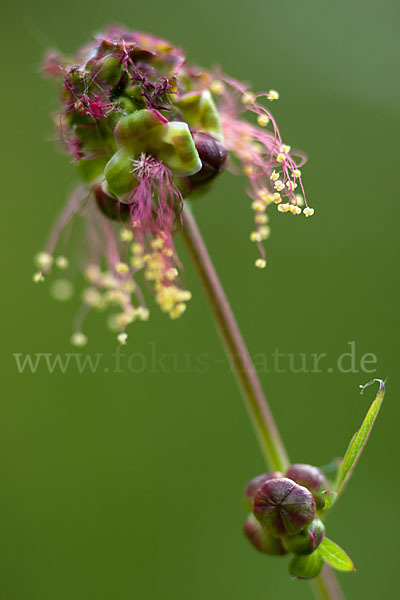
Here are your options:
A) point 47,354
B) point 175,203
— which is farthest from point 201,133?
point 47,354

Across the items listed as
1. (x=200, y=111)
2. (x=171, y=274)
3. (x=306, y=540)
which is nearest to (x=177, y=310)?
(x=171, y=274)

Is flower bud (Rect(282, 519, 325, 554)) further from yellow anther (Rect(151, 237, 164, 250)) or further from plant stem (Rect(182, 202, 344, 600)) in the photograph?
yellow anther (Rect(151, 237, 164, 250))

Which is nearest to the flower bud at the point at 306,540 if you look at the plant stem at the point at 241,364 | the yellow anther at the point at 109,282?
the plant stem at the point at 241,364

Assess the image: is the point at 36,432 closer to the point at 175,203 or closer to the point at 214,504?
the point at 214,504

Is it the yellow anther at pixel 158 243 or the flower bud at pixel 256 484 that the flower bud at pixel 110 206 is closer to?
the yellow anther at pixel 158 243

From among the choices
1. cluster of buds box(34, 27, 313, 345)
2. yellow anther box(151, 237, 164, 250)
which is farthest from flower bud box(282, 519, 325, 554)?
yellow anther box(151, 237, 164, 250)

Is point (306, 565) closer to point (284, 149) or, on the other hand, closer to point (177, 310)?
point (177, 310)

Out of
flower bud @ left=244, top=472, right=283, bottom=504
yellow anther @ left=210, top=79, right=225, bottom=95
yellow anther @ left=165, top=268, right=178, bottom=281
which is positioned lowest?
flower bud @ left=244, top=472, right=283, bottom=504
